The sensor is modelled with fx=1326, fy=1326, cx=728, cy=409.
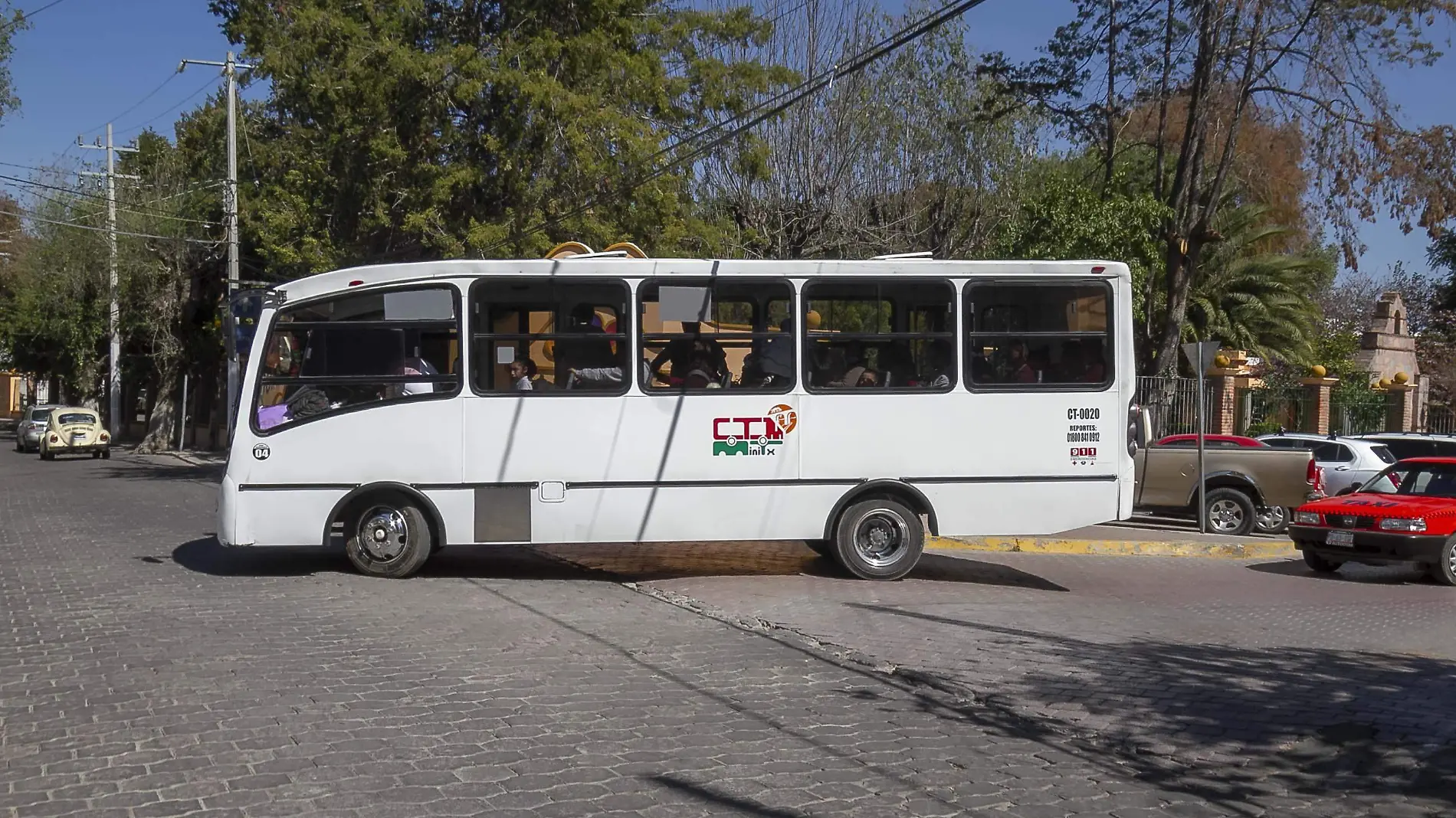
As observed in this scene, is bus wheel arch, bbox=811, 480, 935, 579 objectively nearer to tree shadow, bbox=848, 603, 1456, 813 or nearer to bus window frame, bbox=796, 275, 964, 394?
bus window frame, bbox=796, 275, 964, 394

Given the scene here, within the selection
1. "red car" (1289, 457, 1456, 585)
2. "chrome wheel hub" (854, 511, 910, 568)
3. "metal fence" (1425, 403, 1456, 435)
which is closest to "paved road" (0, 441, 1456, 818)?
"chrome wheel hub" (854, 511, 910, 568)

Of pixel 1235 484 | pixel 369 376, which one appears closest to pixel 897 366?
pixel 369 376

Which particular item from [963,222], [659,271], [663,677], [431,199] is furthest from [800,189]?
[663,677]

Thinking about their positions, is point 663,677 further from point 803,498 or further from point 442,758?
point 803,498

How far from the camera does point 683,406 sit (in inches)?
484

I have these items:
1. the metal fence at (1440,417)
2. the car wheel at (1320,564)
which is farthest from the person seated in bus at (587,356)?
the metal fence at (1440,417)

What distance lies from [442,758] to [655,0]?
2280 centimetres

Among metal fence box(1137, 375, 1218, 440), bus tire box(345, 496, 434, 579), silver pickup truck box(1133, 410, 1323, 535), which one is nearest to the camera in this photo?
bus tire box(345, 496, 434, 579)

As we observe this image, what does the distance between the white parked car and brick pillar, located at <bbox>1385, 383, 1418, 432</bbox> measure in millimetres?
11285

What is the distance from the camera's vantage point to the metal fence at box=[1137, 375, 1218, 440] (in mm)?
23062

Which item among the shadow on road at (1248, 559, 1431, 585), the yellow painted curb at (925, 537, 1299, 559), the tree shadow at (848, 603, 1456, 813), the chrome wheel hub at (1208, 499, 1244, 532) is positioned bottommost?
the shadow on road at (1248, 559, 1431, 585)

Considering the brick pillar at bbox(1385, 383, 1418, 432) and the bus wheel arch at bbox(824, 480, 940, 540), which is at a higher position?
the brick pillar at bbox(1385, 383, 1418, 432)

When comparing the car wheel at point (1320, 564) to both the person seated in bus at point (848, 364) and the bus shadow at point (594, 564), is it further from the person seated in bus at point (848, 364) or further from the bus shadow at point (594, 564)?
the person seated in bus at point (848, 364)

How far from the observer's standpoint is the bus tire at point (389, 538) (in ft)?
39.8
